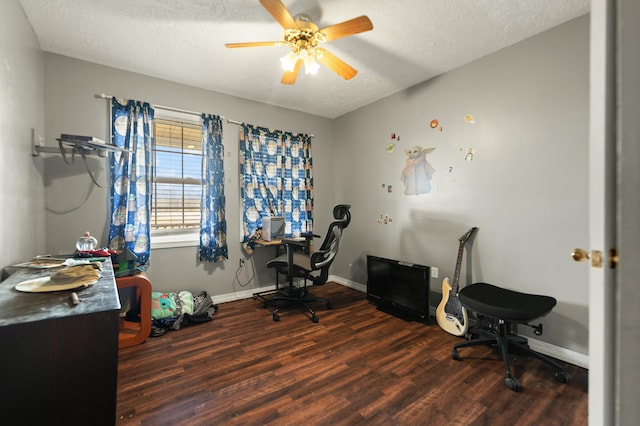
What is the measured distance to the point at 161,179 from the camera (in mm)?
3047

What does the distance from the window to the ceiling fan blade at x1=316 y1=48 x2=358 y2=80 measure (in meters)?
1.83

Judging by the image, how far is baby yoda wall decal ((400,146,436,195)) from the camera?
3000 millimetres

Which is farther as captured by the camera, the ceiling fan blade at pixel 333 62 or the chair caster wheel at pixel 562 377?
the ceiling fan blade at pixel 333 62

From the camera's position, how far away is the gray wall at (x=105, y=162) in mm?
2506

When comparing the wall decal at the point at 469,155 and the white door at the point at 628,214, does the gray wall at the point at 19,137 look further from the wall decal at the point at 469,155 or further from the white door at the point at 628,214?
the wall decal at the point at 469,155

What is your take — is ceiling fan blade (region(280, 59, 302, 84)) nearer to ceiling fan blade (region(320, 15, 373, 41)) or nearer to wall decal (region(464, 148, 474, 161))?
ceiling fan blade (region(320, 15, 373, 41))

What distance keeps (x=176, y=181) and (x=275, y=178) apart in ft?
3.90

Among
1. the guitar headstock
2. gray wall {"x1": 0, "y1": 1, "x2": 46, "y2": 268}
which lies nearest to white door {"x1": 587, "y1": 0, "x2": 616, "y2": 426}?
the guitar headstock

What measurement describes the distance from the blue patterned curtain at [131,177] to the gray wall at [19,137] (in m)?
0.52

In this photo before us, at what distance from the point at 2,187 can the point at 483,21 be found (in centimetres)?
334

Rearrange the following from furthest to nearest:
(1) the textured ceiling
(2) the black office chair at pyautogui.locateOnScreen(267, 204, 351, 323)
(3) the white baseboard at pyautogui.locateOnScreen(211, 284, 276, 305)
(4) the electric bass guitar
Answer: (3) the white baseboard at pyautogui.locateOnScreen(211, 284, 276, 305)
(2) the black office chair at pyautogui.locateOnScreen(267, 204, 351, 323)
(4) the electric bass guitar
(1) the textured ceiling

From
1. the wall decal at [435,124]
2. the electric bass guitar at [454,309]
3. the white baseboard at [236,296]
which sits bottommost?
the white baseboard at [236,296]

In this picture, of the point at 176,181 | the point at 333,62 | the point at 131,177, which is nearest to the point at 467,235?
the point at 333,62

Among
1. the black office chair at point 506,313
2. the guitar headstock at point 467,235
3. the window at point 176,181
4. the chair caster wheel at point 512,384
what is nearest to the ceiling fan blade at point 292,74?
the window at point 176,181
